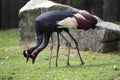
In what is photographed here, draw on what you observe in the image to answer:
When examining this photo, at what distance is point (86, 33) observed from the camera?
12992 mm

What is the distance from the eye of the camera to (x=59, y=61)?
1129cm

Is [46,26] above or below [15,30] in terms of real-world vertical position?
above

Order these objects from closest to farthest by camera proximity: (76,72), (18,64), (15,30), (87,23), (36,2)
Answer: (76,72), (87,23), (18,64), (36,2), (15,30)

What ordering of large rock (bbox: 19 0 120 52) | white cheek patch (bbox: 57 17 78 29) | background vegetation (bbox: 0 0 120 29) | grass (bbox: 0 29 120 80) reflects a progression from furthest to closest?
1. background vegetation (bbox: 0 0 120 29)
2. large rock (bbox: 19 0 120 52)
3. white cheek patch (bbox: 57 17 78 29)
4. grass (bbox: 0 29 120 80)

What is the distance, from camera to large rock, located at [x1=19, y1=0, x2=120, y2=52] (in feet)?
41.2

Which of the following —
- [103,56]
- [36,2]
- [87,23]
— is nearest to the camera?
[87,23]

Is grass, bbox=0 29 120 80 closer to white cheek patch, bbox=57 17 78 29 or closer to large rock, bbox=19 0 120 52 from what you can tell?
large rock, bbox=19 0 120 52

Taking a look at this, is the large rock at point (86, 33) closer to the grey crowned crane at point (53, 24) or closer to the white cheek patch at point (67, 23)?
the grey crowned crane at point (53, 24)

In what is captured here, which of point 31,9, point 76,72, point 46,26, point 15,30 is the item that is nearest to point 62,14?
point 46,26

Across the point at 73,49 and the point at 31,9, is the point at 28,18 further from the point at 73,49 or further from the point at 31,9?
the point at 73,49

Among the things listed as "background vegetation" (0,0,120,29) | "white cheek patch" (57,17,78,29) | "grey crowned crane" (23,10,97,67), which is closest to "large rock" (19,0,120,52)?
"grey crowned crane" (23,10,97,67)

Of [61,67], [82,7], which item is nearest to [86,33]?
[61,67]

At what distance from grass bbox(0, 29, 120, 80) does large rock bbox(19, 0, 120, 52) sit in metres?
0.27

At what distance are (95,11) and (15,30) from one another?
10.7ft
